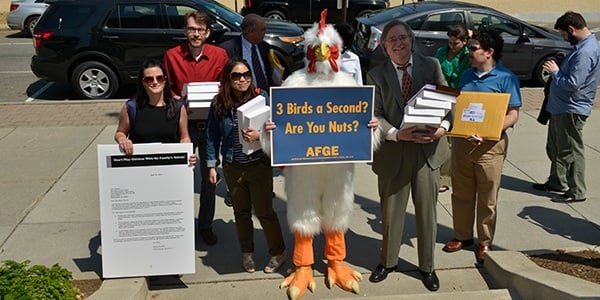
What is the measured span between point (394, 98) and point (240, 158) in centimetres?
116

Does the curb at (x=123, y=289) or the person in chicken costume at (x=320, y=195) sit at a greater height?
the person in chicken costume at (x=320, y=195)

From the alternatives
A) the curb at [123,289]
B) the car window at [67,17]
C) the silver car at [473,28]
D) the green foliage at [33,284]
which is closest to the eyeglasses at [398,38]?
the curb at [123,289]

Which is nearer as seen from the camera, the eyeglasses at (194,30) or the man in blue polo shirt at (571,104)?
the eyeglasses at (194,30)

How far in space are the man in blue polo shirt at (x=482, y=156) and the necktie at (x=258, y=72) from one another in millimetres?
1689

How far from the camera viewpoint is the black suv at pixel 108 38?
33.8 ft

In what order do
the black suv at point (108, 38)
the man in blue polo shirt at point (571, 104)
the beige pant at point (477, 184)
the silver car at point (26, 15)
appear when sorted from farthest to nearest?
the silver car at point (26, 15)
the black suv at point (108, 38)
the man in blue polo shirt at point (571, 104)
the beige pant at point (477, 184)

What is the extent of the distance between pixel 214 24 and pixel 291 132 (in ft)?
22.7

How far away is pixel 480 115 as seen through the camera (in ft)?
14.5

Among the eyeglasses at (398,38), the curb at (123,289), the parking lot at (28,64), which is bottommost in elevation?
the curb at (123,289)

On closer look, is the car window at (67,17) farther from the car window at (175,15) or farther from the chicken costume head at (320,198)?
the chicken costume head at (320,198)

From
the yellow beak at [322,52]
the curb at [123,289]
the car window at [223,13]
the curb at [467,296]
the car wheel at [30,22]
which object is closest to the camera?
the yellow beak at [322,52]

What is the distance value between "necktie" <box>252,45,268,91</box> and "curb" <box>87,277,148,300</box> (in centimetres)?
196

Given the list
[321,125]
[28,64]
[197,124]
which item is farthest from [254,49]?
[28,64]

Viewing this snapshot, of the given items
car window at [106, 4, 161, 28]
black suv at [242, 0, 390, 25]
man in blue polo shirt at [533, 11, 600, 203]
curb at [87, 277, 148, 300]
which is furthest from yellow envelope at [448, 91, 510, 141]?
black suv at [242, 0, 390, 25]
